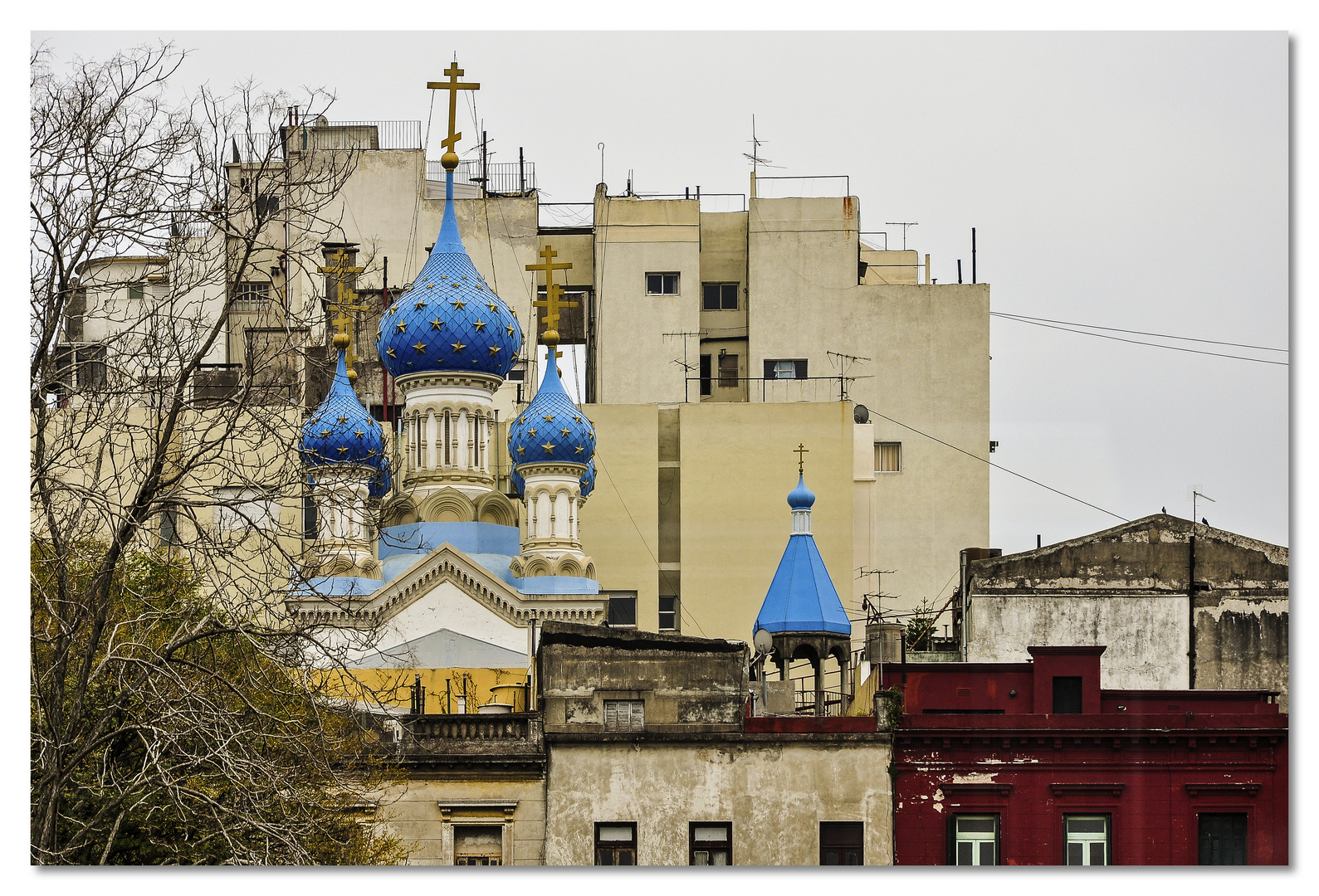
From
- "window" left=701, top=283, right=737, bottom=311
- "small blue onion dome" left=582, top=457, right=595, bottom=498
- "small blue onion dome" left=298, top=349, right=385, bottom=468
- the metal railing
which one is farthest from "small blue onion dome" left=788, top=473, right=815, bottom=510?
"window" left=701, top=283, right=737, bottom=311

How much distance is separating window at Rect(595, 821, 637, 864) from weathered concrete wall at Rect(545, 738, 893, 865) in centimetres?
5

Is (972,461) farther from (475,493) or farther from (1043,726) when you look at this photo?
(1043,726)

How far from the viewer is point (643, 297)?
32.2 meters

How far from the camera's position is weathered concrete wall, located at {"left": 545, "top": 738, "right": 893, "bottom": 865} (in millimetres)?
16422

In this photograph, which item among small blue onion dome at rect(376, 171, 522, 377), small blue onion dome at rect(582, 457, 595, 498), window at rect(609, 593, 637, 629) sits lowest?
window at rect(609, 593, 637, 629)

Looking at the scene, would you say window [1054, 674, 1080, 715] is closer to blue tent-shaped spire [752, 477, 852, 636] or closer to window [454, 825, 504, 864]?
blue tent-shaped spire [752, 477, 852, 636]

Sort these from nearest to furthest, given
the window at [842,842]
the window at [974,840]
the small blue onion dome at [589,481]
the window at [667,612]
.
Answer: the window at [842,842] < the window at [974,840] < the small blue onion dome at [589,481] < the window at [667,612]

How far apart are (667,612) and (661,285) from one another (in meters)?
6.64

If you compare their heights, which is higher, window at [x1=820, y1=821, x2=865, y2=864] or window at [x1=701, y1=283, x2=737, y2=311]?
window at [x1=701, y1=283, x2=737, y2=311]

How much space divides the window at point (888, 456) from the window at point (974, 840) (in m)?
12.9

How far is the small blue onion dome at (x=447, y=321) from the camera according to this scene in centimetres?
2456

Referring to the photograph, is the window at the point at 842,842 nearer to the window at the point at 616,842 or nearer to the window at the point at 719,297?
the window at the point at 616,842

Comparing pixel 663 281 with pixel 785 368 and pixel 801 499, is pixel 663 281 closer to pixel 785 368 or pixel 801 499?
pixel 785 368

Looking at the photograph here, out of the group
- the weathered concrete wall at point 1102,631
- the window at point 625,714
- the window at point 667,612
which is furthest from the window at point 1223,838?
the window at point 667,612
